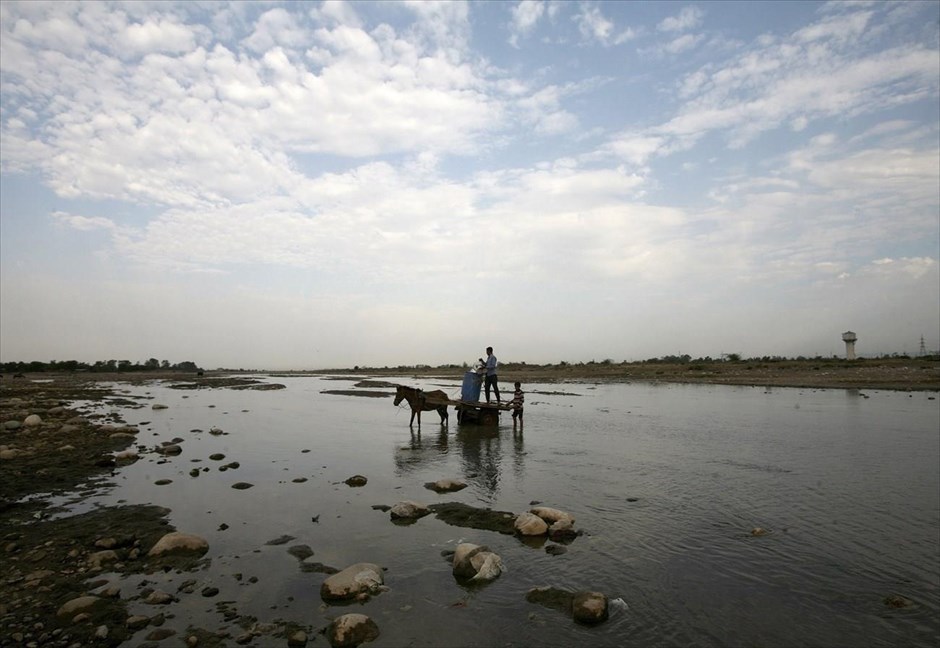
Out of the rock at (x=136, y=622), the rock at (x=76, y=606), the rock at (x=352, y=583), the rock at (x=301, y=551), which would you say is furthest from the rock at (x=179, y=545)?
the rock at (x=352, y=583)

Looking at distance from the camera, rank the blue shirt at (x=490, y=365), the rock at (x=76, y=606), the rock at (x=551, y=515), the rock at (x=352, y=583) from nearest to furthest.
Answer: the rock at (x=76, y=606)
the rock at (x=352, y=583)
the rock at (x=551, y=515)
the blue shirt at (x=490, y=365)

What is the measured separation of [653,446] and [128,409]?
94.1ft

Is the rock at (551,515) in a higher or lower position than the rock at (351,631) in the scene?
higher

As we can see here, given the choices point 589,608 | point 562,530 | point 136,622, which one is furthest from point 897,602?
point 136,622

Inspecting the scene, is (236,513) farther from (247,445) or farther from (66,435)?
(66,435)

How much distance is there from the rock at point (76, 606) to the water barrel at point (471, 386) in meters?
18.3

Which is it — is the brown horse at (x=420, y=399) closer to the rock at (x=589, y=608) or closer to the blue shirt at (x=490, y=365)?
the blue shirt at (x=490, y=365)

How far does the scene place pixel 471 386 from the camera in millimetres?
24047

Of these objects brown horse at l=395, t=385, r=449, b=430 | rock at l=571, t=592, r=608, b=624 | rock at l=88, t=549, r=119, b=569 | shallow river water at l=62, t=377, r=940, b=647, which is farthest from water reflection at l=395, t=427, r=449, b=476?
rock at l=571, t=592, r=608, b=624

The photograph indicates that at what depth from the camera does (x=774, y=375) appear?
5269 centimetres

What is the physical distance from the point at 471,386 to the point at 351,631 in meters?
18.6

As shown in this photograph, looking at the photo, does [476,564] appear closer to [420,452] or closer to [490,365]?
[420,452]

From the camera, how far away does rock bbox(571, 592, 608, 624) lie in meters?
5.79

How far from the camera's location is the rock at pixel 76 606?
5.78 metres
